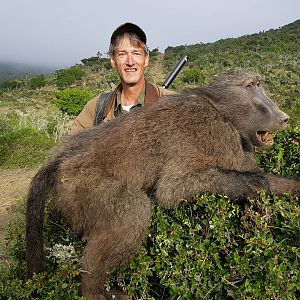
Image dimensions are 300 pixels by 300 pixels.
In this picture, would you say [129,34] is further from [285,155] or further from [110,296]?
[110,296]

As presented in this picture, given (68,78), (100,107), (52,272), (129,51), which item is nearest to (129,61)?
(129,51)

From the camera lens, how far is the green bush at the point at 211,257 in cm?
257

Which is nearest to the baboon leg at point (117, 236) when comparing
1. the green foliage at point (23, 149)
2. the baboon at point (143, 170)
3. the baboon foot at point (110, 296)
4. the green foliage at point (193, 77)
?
the baboon at point (143, 170)

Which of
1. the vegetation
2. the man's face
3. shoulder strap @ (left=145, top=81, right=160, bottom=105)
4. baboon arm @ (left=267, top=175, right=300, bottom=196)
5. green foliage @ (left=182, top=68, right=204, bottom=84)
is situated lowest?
green foliage @ (left=182, top=68, right=204, bottom=84)

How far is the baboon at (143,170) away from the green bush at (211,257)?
12 centimetres

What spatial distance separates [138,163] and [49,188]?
2.40ft

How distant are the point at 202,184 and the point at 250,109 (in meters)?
0.90

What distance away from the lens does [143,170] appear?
10.6 ft

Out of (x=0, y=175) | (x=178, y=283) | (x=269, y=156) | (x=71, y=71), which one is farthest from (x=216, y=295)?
(x=71, y=71)

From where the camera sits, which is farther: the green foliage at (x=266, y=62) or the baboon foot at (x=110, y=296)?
the green foliage at (x=266, y=62)

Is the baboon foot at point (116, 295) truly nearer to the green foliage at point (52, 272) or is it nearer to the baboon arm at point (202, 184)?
the green foliage at point (52, 272)

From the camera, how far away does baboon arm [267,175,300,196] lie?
9.87 feet

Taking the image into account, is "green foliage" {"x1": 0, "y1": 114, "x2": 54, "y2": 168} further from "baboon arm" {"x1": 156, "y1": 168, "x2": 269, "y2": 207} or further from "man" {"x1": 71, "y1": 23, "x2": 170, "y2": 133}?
"baboon arm" {"x1": 156, "y1": 168, "x2": 269, "y2": 207}

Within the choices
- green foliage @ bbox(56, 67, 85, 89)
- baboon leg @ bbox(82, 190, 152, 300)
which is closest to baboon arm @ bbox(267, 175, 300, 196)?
baboon leg @ bbox(82, 190, 152, 300)
